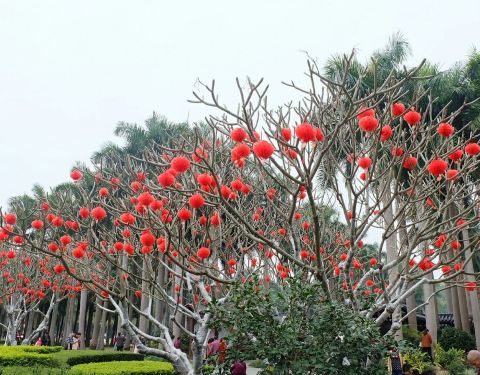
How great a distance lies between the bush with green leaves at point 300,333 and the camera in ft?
16.3

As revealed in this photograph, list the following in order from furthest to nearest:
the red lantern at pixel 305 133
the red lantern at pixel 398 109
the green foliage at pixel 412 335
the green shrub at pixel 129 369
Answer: the green foliage at pixel 412 335
the green shrub at pixel 129 369
the red lantern at pixel 398 109
the red lantern at pixel 305 133

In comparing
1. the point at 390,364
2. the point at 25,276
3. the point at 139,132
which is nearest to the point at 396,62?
the point at 390,364

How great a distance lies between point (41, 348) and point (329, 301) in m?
11.0

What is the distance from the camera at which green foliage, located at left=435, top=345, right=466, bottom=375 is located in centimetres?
1330

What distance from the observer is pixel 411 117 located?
540 centimetres

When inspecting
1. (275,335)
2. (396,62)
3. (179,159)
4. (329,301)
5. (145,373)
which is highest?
(396,62)

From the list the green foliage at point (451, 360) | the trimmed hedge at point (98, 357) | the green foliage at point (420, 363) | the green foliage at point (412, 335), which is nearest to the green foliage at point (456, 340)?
the green foliage at point (412, 335)

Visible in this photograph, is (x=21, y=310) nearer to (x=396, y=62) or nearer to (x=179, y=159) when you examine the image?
(x=179, y=159)

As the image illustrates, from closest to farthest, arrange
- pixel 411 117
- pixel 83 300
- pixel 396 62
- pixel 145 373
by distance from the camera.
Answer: pixel 411 117 → pixel 145 373 → pixel 396 62 → pixel 83 300

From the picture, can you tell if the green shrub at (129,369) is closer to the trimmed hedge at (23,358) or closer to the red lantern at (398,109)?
the trimmed hedge at (23,358)

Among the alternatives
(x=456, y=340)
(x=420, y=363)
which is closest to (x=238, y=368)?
(x=420, y=363)

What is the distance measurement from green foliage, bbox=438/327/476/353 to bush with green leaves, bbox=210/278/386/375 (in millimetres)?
13045

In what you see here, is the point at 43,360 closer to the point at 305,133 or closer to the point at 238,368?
the point at 238,368

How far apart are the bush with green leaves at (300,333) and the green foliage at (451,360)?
973 centimetres
